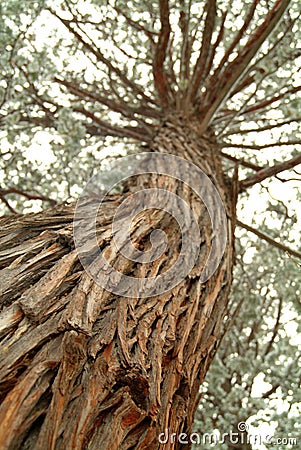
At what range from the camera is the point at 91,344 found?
1169 millimetres

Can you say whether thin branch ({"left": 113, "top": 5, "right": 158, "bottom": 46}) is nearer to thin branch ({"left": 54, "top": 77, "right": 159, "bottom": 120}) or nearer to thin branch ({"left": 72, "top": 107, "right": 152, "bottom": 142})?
thin branch ({"left": 54, "top": 77, "right": 159, "bottom": 120})

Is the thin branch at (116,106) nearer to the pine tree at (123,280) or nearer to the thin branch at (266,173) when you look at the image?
the pine tree at (123,280)

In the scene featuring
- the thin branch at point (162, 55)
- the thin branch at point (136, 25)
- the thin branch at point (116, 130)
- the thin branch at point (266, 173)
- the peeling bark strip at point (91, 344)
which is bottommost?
the peeling bark strip at point (91, 344)

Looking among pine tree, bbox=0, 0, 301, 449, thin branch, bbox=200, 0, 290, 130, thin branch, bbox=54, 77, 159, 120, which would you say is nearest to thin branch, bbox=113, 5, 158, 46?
pine tree, bbox=0, 0, 301, 449

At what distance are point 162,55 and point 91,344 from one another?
10.4 ft

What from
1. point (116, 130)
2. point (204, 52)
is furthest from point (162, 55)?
point (116, 130)

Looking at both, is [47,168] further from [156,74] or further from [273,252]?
[273,252]

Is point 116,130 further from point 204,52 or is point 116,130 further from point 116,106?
point 204,52

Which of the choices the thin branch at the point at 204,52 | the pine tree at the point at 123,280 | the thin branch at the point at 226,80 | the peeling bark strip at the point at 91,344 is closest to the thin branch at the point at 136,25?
the pine tree at the point at 123,280

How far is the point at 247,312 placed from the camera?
5301 mm

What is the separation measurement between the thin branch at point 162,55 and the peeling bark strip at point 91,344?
2199 mm

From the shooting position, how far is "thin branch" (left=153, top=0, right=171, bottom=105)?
3621 millimetres

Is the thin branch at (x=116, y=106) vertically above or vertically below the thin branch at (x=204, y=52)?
below

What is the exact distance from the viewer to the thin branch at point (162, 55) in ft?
11.9
